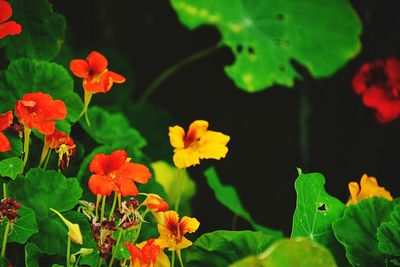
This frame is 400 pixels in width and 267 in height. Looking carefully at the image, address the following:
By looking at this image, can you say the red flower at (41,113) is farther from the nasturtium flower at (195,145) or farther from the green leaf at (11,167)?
the nasturtium flower at (195,145)

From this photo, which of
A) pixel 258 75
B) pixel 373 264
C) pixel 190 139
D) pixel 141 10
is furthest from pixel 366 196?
pixel 141 10

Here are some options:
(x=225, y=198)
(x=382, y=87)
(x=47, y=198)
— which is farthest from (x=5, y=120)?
(x=382, y=87)

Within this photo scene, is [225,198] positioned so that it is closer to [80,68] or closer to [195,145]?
[195,145]

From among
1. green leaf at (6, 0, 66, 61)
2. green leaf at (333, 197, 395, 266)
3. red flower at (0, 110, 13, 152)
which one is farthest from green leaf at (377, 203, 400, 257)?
green leaf at (6, 0, 66, 61)

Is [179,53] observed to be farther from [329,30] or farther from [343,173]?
[343,173]

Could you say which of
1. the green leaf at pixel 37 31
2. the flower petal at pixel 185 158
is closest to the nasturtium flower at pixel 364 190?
the flower petal at pixel 185 158

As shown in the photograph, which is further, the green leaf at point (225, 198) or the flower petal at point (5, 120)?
the green leaf at point (225, 198)
